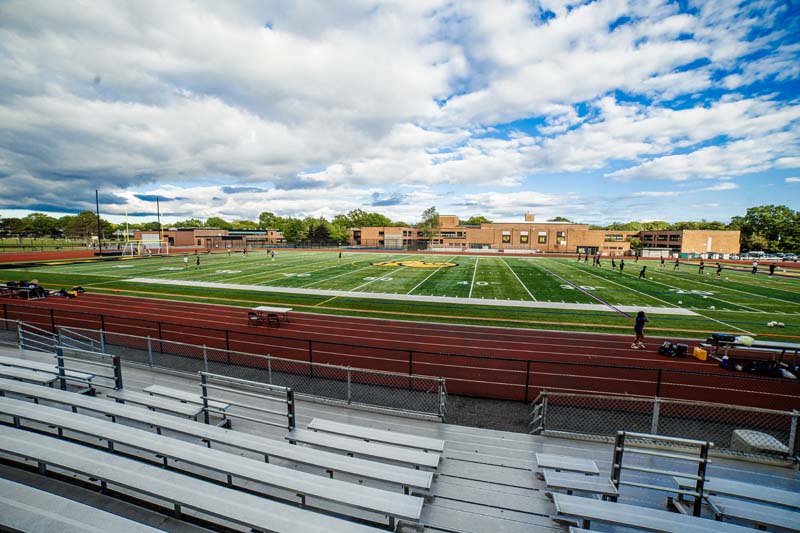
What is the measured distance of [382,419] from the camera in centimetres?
734

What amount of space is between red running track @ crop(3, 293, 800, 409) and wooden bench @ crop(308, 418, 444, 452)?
6.83 feet

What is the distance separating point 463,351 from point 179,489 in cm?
1207

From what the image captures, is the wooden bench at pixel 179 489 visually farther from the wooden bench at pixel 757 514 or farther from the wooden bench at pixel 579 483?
the wooden bench at pixel 757 514

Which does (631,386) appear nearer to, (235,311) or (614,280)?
(235,311)

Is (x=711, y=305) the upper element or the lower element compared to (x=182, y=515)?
lower

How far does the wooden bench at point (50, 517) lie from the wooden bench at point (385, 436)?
111 inches

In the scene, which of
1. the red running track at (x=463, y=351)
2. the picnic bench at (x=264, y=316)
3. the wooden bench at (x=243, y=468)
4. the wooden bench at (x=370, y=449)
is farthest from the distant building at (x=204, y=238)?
the wooden bench at (x=370, y=449)

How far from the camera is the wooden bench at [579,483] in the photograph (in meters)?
4.43

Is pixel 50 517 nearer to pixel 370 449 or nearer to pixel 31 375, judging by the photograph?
pixel 370 449

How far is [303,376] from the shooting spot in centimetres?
1121

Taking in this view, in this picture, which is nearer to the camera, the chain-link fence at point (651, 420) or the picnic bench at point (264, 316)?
the chain-link fence at point (651, 420)

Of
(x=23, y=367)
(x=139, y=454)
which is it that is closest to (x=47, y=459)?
(x=139, y=454)

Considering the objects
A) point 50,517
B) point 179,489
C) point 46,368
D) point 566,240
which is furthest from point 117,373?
point 566,240

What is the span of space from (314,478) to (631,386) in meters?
11.6
